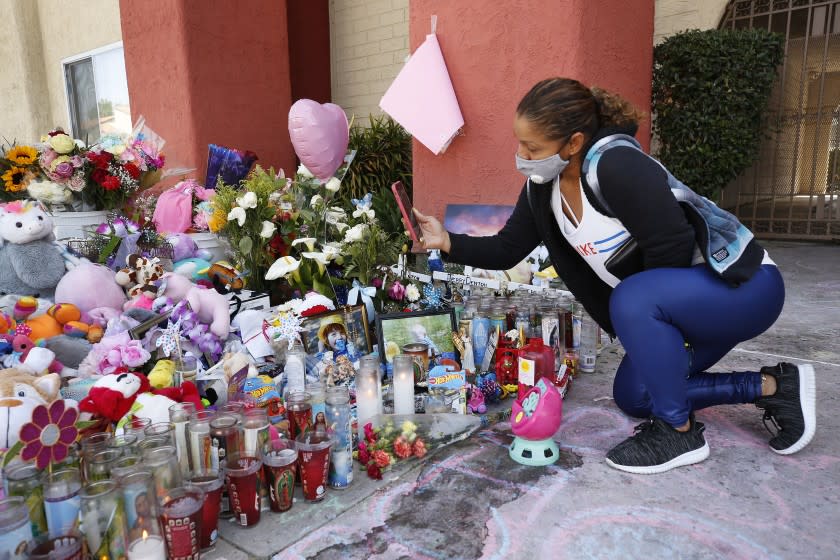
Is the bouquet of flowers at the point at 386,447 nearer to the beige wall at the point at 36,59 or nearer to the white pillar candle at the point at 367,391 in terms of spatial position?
the white pillar candle at the point at 367,391

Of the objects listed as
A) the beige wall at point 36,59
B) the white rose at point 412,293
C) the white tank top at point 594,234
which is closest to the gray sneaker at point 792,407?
the white tank top at point 594,234

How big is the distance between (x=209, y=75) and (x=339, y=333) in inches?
159

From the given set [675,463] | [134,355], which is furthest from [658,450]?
[134,355]

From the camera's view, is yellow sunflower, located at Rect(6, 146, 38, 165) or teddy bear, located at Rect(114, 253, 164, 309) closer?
teddy bear, located at Rect(114, 253, 164, 309)

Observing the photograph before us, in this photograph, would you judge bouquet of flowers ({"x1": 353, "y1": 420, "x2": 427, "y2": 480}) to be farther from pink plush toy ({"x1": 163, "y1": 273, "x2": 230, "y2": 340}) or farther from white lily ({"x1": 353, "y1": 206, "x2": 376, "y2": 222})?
white lily ({"x1": 353, "y1": 206, "x2": 376, "y2": 222})

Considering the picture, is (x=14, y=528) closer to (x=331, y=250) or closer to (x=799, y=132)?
(x=331, y=250)

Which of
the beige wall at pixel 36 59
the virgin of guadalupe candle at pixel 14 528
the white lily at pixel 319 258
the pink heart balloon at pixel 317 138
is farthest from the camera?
the beige wall at pixel 36 59

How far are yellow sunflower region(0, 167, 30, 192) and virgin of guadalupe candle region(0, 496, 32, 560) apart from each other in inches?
100

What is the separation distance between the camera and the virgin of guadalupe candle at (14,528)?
1124 millimetres

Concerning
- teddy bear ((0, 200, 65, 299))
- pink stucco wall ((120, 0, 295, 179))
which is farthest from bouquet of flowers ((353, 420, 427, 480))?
pink stucco wall ((120, 0, 295, 179))

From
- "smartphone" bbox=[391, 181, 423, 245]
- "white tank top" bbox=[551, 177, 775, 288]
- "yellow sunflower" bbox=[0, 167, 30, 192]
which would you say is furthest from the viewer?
"yellow sunflower" bbox=[0, 167, 30, 192]

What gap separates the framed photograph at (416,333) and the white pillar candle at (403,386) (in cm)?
37

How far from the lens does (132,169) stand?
3365 mm

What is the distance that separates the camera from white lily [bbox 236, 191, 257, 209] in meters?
2.91
